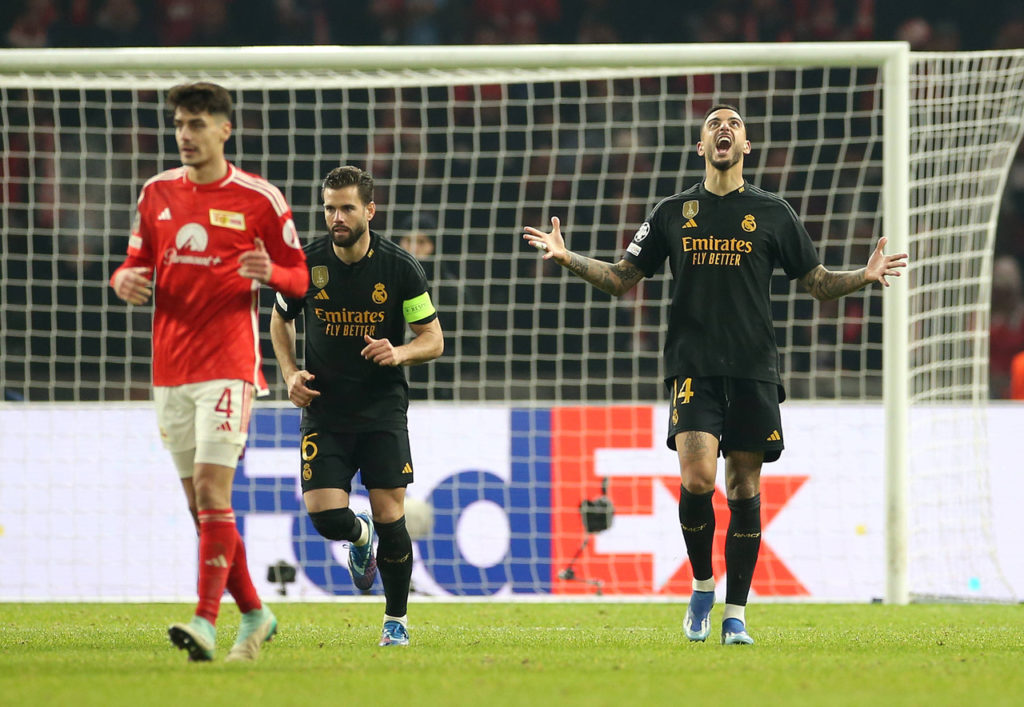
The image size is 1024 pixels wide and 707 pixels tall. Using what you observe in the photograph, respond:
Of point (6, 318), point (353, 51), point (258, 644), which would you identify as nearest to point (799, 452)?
point (353, 51)

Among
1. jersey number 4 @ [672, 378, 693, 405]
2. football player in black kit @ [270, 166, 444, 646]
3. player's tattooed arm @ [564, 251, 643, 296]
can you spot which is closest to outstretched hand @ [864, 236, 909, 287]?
jersey number 4 @ [672, 378, 693, 405]

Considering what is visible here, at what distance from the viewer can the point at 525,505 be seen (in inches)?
341

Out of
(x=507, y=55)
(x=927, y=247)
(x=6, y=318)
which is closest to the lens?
(x=507, y=55)

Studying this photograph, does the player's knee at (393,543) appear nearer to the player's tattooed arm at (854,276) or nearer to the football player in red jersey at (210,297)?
the football player in red jersey at (210,297)

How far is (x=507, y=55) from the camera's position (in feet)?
26.7

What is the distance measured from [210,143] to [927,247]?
535 centimetres

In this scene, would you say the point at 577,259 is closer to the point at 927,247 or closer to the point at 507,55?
the point at 507,55

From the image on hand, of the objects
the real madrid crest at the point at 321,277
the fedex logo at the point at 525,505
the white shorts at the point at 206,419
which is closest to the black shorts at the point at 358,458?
the real madrid crest at the point at 321,277

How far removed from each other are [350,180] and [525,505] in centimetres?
355

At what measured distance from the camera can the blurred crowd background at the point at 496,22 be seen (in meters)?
15.0

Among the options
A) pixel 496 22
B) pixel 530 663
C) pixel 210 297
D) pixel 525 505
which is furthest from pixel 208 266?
pixel 496 22

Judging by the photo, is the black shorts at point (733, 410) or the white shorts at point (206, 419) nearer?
the white shorts at point (206, 419)

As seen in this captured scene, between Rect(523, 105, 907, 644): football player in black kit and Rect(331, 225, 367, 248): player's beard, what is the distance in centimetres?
69

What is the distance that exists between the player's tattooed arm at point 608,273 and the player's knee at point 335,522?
1405mm
